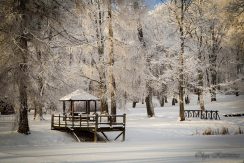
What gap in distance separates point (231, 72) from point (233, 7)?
1543 inches

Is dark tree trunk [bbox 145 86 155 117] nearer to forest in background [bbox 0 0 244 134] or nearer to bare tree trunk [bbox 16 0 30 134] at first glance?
forest in background [bbox 0 0 244 134]

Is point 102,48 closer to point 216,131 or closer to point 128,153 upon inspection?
point 216,131

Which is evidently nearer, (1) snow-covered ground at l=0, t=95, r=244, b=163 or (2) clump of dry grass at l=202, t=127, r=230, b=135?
(1) snow-covered ground at l=0, t=95, r=244, b=163

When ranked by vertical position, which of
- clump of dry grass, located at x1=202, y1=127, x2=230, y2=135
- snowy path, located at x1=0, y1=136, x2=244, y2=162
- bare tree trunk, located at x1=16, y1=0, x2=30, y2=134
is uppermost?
bare tree trunk, located at x1=16, y1=0, x2=30, y2=134

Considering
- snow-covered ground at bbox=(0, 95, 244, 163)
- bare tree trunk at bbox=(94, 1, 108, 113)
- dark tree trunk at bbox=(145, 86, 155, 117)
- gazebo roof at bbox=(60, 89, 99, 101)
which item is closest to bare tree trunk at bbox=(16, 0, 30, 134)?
snow-covered ground at bbox=(0, 95, 244, 163)

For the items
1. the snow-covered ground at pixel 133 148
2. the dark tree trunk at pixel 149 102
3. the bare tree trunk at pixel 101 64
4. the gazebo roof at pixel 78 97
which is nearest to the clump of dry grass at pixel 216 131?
the snow-covered ground at pixel 133 148

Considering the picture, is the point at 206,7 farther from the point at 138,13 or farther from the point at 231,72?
the point at 231,72

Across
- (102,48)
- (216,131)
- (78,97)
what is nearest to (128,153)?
(216,131)

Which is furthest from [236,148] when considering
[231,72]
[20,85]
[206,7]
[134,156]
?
[231,72]

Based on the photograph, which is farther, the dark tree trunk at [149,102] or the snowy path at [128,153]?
the dark tree trunk at [149,102]

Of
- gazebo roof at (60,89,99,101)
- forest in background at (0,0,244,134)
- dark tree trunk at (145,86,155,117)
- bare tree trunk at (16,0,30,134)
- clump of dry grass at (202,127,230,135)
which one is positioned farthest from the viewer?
dark tree trunk at (145,86,155,117)

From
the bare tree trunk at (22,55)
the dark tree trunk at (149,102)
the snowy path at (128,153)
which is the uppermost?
the bare tree trunk at (22,55)

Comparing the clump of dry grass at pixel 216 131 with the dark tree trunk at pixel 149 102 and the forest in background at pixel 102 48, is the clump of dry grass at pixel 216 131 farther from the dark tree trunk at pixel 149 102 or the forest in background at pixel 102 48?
the dark tree trunk at pixel 149 102

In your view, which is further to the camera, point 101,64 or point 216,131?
point 101,64
